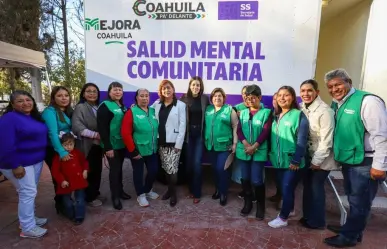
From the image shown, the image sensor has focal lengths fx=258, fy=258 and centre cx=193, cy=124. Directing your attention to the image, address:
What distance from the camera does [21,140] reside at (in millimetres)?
2449

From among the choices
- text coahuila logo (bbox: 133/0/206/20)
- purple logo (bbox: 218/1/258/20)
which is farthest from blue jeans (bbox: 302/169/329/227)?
text coahuila logo (bbox: 133/0/206/20)

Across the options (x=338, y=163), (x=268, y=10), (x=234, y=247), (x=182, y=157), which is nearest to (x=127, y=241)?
(x=234, y=247)

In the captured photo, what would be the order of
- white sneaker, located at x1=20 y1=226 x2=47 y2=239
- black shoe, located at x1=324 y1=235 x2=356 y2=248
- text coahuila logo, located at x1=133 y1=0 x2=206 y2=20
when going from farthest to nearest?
text coahuila logo, located at x1=133 y1=0 x2=206 y2=20, white sneaker, located at x1=20 y1=226 x2=47 y2=239, black shoe, located at x1=324 y1=235 x2=356 y2=248

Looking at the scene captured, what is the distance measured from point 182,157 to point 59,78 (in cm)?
884

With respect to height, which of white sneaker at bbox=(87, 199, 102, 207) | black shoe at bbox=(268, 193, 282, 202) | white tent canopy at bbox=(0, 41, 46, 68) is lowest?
white sneaker at bbox=(87, 199, 102, 207)

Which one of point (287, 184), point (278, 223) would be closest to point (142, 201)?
point (278, 223)

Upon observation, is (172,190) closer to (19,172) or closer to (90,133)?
(90,133)

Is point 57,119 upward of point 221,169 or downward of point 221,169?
upward

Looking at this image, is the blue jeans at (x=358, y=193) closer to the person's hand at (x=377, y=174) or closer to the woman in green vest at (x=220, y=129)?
the person's hand at (x=377, y=174)

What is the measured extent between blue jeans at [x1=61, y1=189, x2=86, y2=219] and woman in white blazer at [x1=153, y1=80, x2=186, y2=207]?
1036 mm

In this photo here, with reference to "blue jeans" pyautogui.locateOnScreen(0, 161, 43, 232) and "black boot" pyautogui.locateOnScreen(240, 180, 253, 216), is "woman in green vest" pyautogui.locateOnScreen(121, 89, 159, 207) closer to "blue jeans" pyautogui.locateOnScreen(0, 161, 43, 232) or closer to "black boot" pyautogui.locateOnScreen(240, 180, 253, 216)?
"blue jeans" pyautogui.locateOnScreen(0, 161, 43, 232)

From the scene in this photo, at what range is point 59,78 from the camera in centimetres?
1055

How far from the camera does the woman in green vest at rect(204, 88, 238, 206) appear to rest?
10.2 feet

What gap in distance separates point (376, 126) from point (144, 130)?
2.27 m
